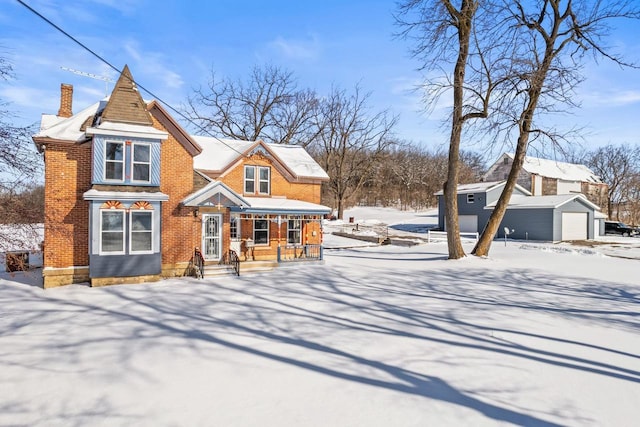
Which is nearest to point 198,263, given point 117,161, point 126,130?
point 117,161

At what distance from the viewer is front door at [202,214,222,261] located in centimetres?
1652

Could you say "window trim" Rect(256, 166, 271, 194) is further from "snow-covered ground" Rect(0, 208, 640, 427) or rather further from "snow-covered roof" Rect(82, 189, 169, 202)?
"snow-covered ground" Rect(0, 208, 640, 427)

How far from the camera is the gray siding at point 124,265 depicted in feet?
43.8

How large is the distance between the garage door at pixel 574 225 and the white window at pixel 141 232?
3232cm

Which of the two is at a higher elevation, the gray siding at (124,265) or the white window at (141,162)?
the white window at (141,162)

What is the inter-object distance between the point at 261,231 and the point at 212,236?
3.08m

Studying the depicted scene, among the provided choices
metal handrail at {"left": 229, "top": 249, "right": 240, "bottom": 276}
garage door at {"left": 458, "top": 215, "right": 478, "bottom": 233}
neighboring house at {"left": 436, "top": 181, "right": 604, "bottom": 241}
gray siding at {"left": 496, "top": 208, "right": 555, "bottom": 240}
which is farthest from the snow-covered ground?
garage door at {"left": 458, "top": 215, "right": 478, "bottom": 233}

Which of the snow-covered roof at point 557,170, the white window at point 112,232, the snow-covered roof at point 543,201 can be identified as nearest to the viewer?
the white window at point 112,232

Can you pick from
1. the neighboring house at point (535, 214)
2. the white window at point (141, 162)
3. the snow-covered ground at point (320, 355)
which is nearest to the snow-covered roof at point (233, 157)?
the white window at point (141, 162)

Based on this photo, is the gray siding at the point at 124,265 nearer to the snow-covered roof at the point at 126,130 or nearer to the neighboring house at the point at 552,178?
the snow-covered roof at the point at 126,130

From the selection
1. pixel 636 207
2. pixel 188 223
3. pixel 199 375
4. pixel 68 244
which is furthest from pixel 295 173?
pixel 636 207

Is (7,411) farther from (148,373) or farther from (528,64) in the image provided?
(528,64)

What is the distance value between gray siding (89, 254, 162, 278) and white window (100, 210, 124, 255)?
0.26 meters

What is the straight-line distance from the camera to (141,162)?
14.3 meters
